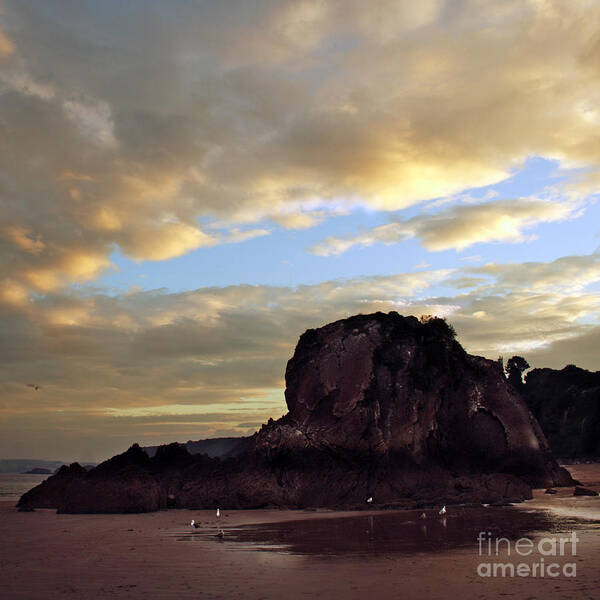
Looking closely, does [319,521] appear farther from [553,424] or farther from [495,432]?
[553,424]

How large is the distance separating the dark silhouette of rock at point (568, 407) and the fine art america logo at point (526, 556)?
76713 millimetres

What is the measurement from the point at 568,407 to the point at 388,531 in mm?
86412

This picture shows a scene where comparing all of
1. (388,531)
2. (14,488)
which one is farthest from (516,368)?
(388,531)

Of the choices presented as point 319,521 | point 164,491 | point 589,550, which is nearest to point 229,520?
point 319,521

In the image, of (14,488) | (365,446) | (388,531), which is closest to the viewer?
(388,531)

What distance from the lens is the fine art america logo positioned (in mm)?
11156

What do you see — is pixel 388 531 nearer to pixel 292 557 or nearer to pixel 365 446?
pixel 292 557

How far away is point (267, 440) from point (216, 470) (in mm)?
2985

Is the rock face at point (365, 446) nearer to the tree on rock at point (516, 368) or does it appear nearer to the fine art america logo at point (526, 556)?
the fine art america logo at point (526, 556)

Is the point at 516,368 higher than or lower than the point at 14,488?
higher

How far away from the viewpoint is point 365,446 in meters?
29.5

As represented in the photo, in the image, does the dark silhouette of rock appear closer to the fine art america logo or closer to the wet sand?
the wet sand

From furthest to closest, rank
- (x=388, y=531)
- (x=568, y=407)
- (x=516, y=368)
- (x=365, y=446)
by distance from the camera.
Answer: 1. (x=516, y=368)
2. (x=568, y=407)
3. (x=365, y=446)
4. (x=388, y=531)

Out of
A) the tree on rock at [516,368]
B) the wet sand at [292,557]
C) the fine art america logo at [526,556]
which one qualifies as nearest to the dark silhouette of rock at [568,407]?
the tree on rock at [516,368]
